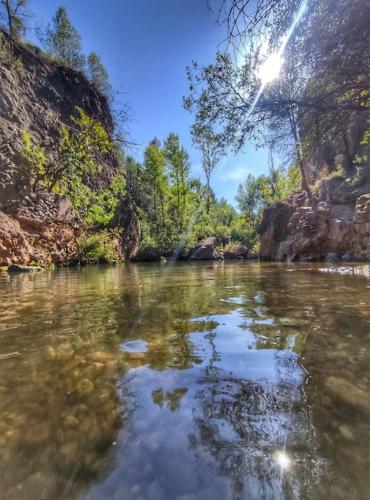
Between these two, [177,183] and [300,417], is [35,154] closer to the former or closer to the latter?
[300,417]

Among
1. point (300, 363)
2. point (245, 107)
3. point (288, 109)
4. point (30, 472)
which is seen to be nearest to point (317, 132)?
point (288, 109)

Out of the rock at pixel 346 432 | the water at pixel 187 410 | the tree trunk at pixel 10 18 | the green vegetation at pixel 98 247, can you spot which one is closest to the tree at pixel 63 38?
the tree trunk at pixel 10 18

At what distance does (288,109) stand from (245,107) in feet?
2.66

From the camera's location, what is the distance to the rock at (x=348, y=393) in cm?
120

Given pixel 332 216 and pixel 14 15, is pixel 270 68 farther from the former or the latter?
pixel 14 15

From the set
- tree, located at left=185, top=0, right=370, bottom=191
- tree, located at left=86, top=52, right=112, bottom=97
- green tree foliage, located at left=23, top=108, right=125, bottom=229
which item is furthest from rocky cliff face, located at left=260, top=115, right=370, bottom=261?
tree, located at left=86, top=52, right=112, bottom=97

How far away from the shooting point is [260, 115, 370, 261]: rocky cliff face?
11.4m

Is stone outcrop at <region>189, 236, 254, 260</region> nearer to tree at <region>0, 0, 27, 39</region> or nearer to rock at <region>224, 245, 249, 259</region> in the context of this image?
rock at <region>224, 245, 249, 259</region>

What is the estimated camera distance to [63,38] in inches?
997

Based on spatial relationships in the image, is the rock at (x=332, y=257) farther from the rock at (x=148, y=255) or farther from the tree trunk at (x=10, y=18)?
the tree trunk at (x=10, y=18)

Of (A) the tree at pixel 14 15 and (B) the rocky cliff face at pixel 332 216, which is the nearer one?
(B) the rocky cliff face at pixel 332 216

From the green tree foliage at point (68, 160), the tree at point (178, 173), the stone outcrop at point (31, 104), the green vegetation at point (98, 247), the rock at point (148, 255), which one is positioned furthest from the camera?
the tree at point (178, 173)

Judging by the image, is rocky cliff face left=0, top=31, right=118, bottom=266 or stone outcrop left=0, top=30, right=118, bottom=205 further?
stone outcrop left=0, top=30, right=118, bottom=205

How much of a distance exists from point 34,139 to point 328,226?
47.1 feet
